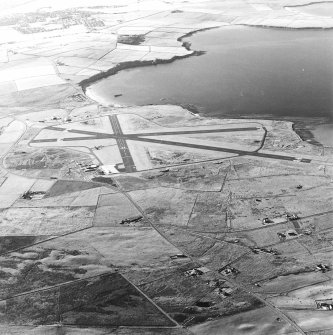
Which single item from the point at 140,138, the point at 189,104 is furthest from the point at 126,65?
the point at 140,138

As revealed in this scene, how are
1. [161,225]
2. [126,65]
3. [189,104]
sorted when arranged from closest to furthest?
[161,225] → [189,104] → [126,65]

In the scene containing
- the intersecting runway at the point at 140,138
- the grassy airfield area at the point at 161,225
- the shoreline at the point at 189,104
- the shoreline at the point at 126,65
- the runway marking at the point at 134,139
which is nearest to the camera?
the grassy airfield area at the point at 161,225

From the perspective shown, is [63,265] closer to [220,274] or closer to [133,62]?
[220,274]

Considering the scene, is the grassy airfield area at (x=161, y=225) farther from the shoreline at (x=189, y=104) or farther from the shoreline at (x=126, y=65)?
the shoreline at (x=126, y=65)

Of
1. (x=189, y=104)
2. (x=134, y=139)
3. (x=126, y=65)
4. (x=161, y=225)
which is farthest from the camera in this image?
(x=126, y=65)

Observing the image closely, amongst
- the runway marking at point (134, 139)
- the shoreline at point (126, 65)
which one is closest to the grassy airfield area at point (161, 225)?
the runway marking at point (134, 139)

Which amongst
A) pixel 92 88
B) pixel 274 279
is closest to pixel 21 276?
pixel 274 279

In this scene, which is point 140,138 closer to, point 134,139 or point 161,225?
point 134,139

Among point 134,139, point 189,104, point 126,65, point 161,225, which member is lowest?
point 161,225

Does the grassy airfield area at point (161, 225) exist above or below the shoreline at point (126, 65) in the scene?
below

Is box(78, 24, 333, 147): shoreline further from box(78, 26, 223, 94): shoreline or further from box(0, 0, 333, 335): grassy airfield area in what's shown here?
box(0, 0, 333, 335): grassy airfield area
